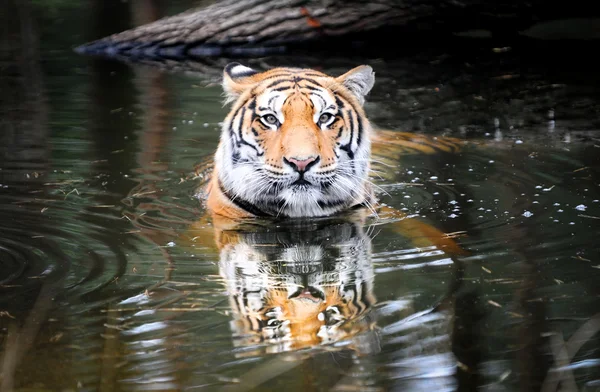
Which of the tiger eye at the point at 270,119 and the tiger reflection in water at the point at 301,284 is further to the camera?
the tiger eye at the point at 270,119

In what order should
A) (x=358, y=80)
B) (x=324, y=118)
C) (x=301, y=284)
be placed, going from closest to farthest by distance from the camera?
1. (x=301, y=284)
2. (x=324, y=118)
3. (x=358, y=80)

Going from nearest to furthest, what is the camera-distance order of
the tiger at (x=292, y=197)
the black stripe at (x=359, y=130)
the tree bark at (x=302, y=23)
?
the tiger at (x=292, y=197), the black stripe at (x=359, y=130), the tree bark at (x=302, y=23)

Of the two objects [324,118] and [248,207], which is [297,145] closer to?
[324,118]

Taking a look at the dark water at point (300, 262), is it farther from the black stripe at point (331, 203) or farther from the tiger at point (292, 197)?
the black stripe at point (331, 203)

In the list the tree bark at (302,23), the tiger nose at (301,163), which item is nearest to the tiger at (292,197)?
the tiger nose at (301,163)

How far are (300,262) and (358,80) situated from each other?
4.47 ft

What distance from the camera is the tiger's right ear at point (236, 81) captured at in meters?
4.75

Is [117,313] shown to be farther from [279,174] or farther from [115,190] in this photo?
[115,190]

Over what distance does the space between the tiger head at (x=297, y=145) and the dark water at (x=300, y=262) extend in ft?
0.57

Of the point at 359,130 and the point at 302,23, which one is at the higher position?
the point at 302,23

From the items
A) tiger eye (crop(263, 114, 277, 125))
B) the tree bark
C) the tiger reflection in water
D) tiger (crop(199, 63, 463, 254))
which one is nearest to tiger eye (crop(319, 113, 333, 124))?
tiger (crop(199, 63, 463, 254))

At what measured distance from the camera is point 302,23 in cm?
943

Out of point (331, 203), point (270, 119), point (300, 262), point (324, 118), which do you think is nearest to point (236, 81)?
point (270, 119)

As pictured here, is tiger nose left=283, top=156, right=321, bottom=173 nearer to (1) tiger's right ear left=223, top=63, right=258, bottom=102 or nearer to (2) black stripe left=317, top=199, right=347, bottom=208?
(2) black stripe left=317, top=199, right=347, bottom=208
